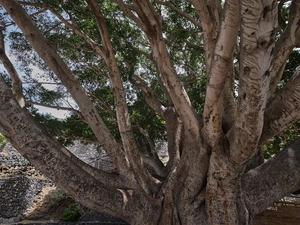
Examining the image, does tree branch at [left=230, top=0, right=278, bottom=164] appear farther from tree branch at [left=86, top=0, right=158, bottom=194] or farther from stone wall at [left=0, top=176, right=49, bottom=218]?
stone wall at [left=0, top=176, right=49, bottom=218]

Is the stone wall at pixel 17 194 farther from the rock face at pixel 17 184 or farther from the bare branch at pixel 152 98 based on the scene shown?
the bare branch at pixel 152 98

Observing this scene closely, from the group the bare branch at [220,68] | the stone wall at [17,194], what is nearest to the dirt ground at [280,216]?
the bare branch at [220,68]

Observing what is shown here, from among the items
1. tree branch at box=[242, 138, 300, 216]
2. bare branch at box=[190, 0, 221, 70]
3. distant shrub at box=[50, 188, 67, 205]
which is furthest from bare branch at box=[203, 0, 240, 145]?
distant shrub at box=[50, 188, 67, 205]

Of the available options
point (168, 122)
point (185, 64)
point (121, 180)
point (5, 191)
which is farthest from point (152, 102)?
point (5, 191)

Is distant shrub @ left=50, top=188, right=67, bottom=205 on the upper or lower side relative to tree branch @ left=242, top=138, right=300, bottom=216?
upper

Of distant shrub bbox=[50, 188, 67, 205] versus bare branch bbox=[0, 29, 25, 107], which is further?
distant shrub bbox=[50, 188, 67, 205]

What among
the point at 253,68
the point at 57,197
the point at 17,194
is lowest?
the point at 57,197

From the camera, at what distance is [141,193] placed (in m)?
2.85

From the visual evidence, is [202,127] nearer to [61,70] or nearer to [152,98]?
[61,70]

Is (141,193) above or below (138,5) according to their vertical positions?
below

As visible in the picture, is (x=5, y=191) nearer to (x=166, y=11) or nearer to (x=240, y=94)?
(x=166, y=11)

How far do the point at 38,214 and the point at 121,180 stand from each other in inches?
307

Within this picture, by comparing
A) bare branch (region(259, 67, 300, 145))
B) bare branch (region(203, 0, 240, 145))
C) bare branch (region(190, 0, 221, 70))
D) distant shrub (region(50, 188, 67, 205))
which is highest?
bare branch (region(190, 0, 221, 70))

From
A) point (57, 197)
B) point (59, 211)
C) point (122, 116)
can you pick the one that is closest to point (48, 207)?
point (57, 197)
